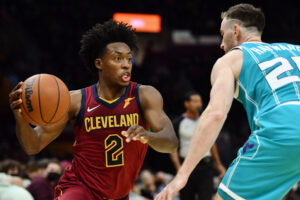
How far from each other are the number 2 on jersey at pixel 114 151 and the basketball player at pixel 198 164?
294 centimetres

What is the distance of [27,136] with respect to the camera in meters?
3.66

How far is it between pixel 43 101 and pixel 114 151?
0.72 m

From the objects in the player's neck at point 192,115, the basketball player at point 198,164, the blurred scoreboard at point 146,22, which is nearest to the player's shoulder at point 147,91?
the basketball player at point 198,164

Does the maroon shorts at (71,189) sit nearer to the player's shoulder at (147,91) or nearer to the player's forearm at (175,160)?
the player's shoulder at (147,91)

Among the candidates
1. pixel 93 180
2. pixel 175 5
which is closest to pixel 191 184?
pixel 93 180

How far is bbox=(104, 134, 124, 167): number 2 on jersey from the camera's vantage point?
12.1 ft

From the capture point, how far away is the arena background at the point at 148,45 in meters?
14.5

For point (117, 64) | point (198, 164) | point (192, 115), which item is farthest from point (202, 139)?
point (192, 115)

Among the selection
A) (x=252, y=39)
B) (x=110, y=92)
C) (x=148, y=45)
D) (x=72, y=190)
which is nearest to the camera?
(x=252, y=39)

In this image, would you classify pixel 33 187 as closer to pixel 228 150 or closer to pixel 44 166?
pixel 44 166

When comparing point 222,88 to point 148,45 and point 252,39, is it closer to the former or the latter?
point 252,39

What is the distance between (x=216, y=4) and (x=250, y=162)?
16462 millimetres

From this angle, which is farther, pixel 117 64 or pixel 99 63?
pixel 99 63

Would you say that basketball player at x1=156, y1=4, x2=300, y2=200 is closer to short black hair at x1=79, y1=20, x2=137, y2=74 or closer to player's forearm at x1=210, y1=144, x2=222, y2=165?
short black hair at x1=79, y1=20, x2=137, y2=74
